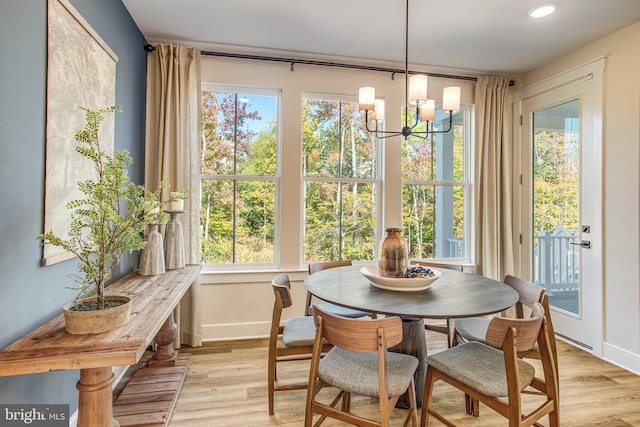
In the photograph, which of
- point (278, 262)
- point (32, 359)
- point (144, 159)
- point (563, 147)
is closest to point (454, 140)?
point (563, 147)

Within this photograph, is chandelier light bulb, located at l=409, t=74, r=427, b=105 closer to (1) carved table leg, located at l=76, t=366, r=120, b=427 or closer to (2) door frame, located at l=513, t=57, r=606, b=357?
(2) door frame, located at l=513, t=57, r=606, b=357

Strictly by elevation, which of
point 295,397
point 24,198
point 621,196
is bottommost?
point 295,397

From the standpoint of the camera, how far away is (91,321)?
4.32 feet

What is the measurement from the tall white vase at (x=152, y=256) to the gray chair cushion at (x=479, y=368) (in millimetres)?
1965

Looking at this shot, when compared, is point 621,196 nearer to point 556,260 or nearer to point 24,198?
point 556,260

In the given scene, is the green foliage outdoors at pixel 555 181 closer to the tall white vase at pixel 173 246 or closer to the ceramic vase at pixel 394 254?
the ceramic vase at pixel 394 254

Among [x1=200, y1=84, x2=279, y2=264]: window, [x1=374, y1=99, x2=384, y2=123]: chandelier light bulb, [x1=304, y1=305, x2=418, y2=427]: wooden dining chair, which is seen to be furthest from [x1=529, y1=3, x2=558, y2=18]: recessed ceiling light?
[x1=304, y1=305, x2=418, y2=427]: wooden dining chair

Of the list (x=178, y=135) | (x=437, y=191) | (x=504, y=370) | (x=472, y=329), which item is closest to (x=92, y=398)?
(x=504, y=370)

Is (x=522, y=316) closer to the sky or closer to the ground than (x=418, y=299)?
closer to the ground

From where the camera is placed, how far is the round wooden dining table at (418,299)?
1.55 m

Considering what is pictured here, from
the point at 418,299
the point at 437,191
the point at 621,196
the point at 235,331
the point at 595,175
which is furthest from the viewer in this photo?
the point at 437,191

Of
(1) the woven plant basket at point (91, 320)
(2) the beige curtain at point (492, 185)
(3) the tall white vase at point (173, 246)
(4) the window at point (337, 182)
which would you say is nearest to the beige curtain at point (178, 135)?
(3) the tall white vase at point (173, 246)

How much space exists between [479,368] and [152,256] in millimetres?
2227

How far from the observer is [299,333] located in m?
2.02
